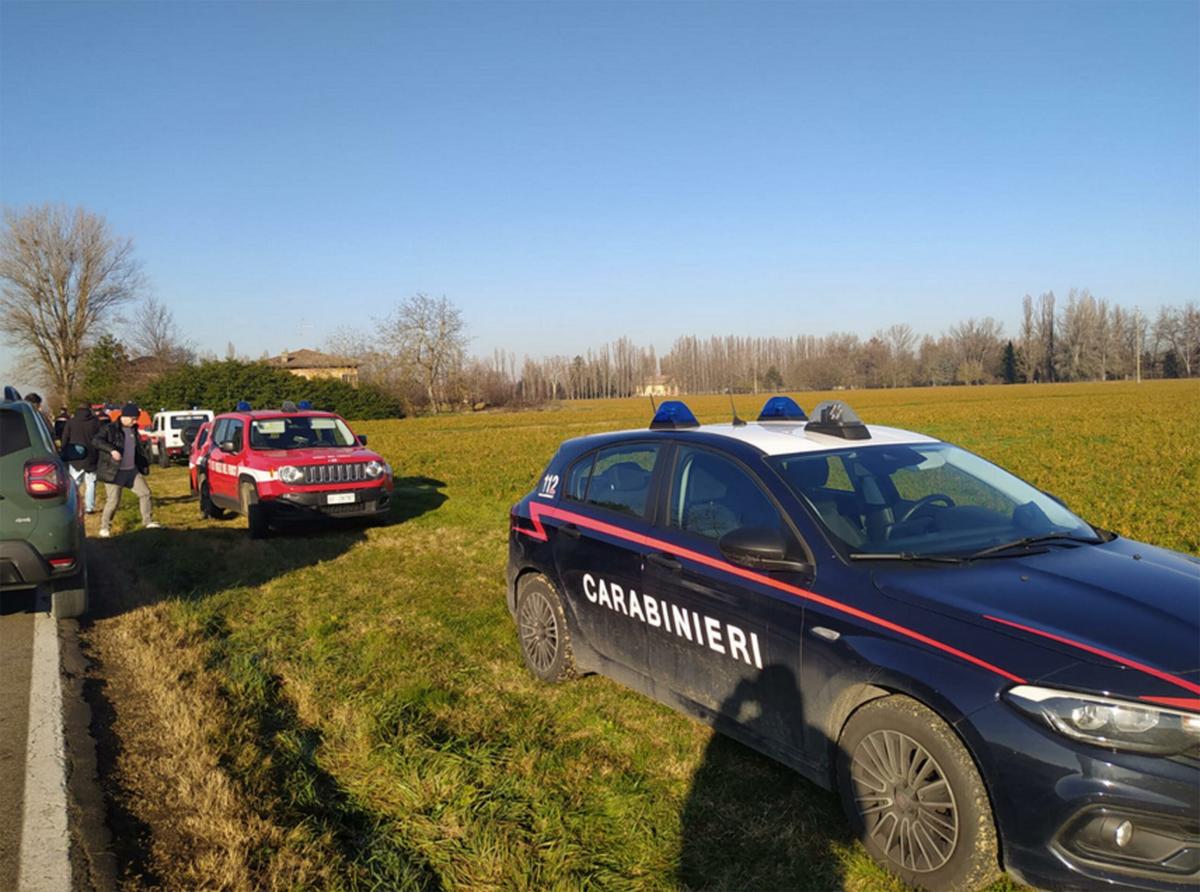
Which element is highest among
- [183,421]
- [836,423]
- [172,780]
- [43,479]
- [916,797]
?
[183,421]

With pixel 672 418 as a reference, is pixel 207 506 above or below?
below

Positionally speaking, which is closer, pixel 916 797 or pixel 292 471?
pixel 916 797

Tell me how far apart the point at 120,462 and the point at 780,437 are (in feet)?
32.8

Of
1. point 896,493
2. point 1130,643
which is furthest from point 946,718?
point 896,493

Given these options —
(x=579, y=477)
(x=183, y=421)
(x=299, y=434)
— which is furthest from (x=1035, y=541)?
(x=183, y=421)

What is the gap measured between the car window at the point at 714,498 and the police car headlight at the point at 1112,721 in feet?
4.19

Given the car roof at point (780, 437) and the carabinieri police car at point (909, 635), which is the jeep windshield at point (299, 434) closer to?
the carabinieri police car at point (909, 635)

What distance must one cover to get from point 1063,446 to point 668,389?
11546cm

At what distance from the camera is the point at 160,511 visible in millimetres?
13945

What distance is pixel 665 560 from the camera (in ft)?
13.5

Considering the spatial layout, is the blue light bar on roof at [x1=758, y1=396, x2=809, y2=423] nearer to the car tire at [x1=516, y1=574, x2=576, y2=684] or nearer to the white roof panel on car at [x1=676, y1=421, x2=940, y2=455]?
the white roof panel on car at [x1=676, y1=421, x2=940, y2=455]

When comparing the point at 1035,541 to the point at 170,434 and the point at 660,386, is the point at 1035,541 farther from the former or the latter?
the point at 660,386

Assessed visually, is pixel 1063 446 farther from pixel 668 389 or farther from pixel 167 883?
pixel 668 389

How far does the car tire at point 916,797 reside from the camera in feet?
8.90
